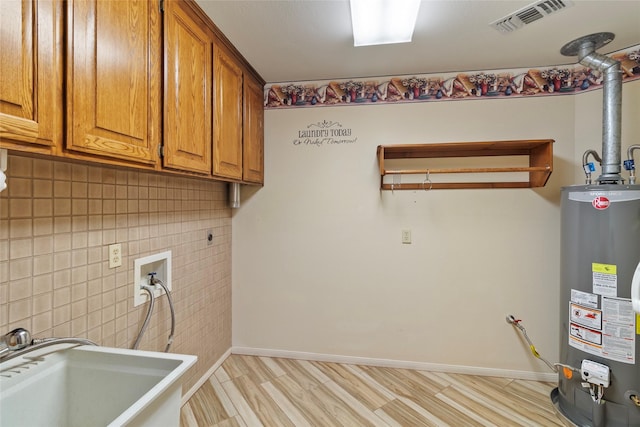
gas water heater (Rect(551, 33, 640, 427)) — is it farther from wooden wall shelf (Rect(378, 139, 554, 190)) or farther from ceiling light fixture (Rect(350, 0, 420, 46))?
ceiling light fixture (Rect(350, 0, 420, 46))

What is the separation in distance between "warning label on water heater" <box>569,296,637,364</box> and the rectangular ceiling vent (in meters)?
1.60

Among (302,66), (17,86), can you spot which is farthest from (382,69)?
(17,86)

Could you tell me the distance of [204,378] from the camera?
2.26m

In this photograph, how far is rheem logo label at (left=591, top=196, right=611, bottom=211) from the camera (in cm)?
171

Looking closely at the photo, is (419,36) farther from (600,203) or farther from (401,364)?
(401,364)

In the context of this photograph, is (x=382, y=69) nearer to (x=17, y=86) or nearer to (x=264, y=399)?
(x=17, y=86)

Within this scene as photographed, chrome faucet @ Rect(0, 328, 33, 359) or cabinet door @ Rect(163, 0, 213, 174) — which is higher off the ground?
cabinet door @ Rect(163, 0, 213, 174)

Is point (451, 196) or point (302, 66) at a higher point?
point (302, 66)

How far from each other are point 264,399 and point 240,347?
720 millimetres

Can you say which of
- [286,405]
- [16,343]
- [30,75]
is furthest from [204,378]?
[30,75]

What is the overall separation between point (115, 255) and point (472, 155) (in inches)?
97.5

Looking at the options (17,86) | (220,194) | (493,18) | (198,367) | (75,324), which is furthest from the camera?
(220,194)

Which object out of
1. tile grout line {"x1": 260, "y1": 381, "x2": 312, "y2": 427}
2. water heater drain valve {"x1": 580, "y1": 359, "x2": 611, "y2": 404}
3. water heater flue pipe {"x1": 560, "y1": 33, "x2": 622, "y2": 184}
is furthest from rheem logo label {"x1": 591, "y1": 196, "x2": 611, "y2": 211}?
tile grout line {"x1": 260, "y1": 381, "x2": 312, "y2": 427}

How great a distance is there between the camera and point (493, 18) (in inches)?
66.7
